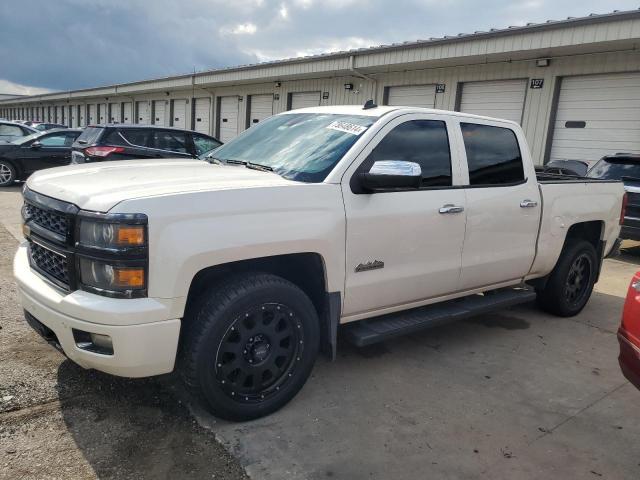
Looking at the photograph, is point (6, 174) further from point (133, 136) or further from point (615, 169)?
point (615, 169)

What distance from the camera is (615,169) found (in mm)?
8781

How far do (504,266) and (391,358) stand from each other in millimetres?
1277

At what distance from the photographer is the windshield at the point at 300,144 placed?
11.0 ft

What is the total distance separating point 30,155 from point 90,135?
3.53m

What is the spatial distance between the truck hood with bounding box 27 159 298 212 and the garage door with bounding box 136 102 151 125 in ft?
95.5

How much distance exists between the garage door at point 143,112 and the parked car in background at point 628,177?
2684 centimetres

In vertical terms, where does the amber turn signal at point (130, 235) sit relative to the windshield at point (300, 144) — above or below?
below

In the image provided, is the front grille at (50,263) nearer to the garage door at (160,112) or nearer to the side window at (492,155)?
the side window at (492,155)

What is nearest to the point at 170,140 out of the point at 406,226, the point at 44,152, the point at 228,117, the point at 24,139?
the point at 44,152

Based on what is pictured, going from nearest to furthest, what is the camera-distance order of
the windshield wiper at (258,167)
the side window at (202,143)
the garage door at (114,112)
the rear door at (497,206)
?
the windshield wiper at (258,167) < the rear door at (497,206) < the side window at (202,143) < the garage door at (114,112)

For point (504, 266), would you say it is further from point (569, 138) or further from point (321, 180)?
point (569, 138)

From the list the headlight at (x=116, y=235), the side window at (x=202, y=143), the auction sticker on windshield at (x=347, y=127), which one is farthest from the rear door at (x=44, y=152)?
the headlight at (x=116, y=235)

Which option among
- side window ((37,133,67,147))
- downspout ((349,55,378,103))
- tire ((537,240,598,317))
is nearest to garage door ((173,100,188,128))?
side window ((37,133,67,147))

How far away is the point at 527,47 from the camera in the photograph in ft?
36.1
